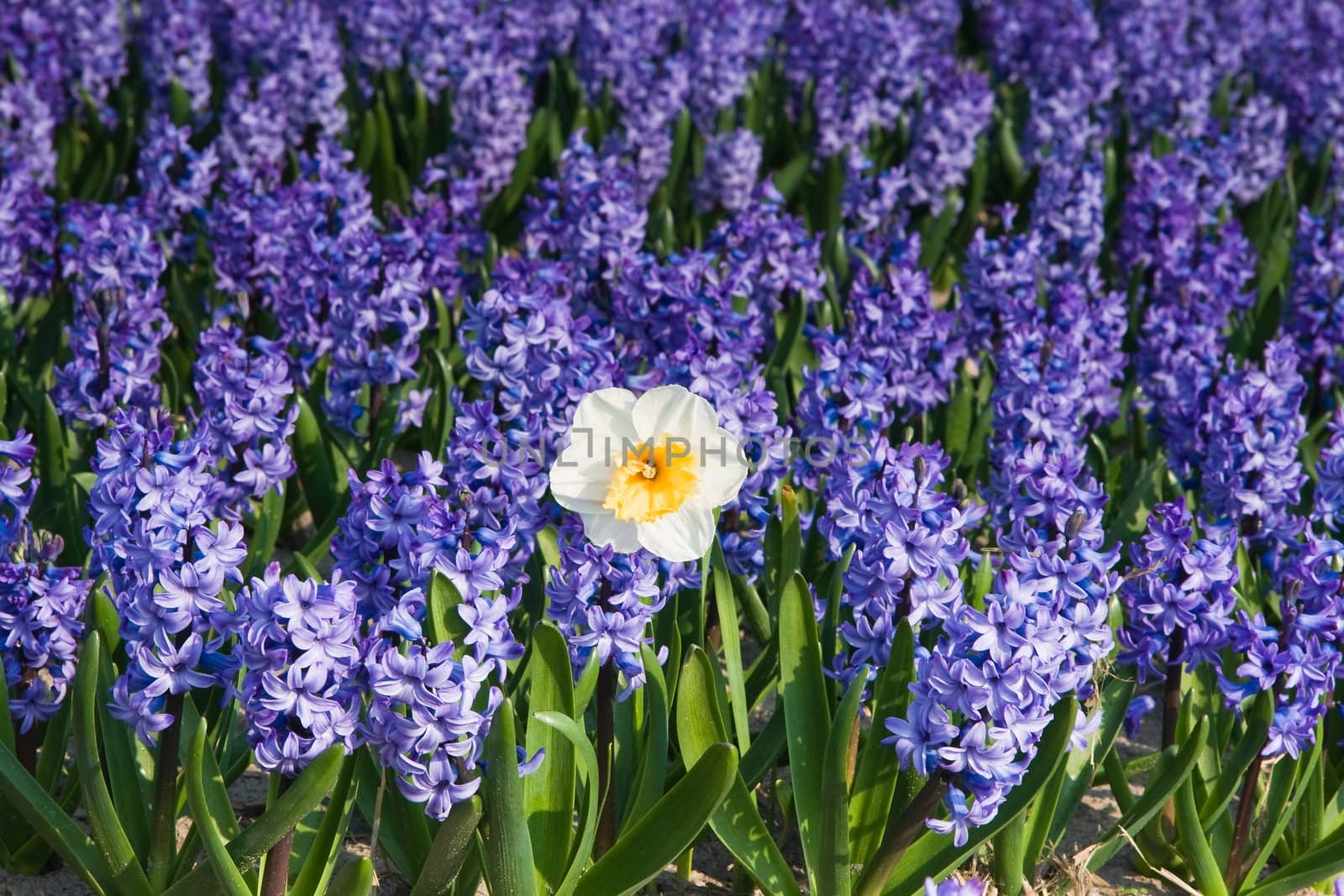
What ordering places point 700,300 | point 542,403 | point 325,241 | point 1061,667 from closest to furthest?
point 1061,667
point 542,403
point 700,300
point 325,241

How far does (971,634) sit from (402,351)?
2096 millimetres

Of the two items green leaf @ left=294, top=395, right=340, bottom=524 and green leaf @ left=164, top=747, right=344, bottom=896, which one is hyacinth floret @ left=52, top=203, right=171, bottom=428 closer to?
green leaf @ left=294, top=395, right=340, bottom=524

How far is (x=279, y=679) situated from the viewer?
2113 millimetres

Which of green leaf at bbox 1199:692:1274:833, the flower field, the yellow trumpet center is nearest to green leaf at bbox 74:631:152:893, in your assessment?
the flower field

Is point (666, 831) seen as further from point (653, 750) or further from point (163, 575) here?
point (163, 575)

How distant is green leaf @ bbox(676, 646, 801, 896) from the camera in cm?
262

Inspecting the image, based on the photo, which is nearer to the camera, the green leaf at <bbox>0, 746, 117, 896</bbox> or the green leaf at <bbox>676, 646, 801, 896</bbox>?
the green leaf at <bbox>0, 746, 117, 896</bbox>

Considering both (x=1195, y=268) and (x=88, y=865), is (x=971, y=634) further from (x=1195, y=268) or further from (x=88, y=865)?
(x=1195, y=268)

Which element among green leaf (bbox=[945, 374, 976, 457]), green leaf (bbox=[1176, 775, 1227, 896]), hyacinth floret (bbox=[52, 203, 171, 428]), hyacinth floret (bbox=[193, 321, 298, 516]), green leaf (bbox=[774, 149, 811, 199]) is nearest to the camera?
green leaf (bbox=[1176, 775, 1227, 896])

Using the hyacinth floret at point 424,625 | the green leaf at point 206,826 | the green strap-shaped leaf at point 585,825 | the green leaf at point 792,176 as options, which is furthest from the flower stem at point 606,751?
the green leaf at point 792,176

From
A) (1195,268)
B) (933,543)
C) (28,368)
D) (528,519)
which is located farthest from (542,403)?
(1195,268)

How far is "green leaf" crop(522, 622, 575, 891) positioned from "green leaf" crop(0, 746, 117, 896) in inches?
30.9

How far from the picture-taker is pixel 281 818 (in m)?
2.20

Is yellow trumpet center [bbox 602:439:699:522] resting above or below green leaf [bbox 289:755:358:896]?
above
